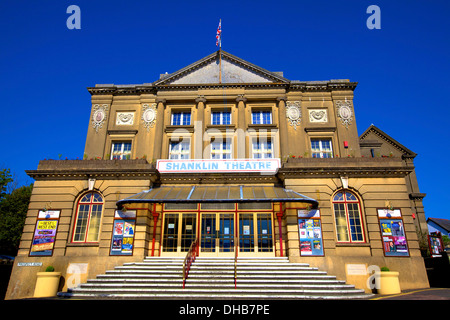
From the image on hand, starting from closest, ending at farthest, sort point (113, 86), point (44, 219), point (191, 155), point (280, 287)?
1. point (280, 287)
2. point (44, 219)
3. point (191, 155)
4. point (113, 86)

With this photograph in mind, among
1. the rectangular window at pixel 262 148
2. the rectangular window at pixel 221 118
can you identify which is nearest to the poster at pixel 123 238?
the rectangular window at pixel 262 148

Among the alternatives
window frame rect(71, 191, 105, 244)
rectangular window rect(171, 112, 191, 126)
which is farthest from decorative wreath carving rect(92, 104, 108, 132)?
window frame rect(71, 191, 105, 244)

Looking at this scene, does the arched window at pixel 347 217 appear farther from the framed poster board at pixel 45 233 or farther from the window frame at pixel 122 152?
the framed poster board at pixel 45 233

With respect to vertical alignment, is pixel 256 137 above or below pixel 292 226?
above

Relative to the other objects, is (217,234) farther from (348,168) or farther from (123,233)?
(348,168)

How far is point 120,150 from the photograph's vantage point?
70.7 feet

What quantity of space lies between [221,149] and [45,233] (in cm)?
1229

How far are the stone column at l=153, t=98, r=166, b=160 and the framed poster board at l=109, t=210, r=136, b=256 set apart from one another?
5461 millimetres

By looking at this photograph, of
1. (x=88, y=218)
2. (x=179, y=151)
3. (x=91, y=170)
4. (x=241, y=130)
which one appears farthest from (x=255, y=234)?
(x=91, y=170)

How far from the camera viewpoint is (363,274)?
1479cm

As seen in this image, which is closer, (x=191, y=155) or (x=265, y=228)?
(x=265, y=228)
